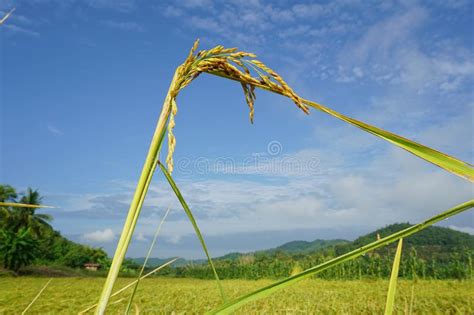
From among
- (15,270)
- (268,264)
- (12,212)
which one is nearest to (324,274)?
(268,264)

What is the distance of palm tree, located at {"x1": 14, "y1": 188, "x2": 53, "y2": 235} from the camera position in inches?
1086

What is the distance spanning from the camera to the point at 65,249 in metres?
18.8

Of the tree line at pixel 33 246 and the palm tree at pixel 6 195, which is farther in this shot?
the palm tree at pixel 6 195

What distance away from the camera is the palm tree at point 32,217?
2758 centimetres

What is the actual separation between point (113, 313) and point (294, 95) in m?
2.80

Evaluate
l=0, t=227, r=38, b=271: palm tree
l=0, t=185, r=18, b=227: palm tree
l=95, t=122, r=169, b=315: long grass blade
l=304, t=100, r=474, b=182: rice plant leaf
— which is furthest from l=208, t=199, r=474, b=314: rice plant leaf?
l=0, t=185, r=18, b=227: palm tree

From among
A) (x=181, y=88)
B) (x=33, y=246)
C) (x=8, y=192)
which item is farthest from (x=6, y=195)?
(x=181, y=88)

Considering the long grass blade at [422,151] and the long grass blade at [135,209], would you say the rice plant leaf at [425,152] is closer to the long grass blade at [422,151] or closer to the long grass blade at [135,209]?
the long grass blade at [422,151]

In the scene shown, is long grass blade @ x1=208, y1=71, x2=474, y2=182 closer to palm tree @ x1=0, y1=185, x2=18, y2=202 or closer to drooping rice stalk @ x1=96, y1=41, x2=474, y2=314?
drooping rice stalk @ x1=96, y1=41, x2=474, y2=314

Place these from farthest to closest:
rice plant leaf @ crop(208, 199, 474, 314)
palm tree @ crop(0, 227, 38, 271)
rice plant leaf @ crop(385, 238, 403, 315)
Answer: palm tree @ crop(0, 227, 38, 271), rice plant leaf @ crop(385, 238, 403, 315), rice plant leaf @ crop(208, 199, 474, 314)

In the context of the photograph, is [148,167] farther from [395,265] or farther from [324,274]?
[324,274]

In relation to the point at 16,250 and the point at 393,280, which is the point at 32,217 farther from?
the point at 393,280

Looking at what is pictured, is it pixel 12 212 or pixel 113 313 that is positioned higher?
pixel 12 212

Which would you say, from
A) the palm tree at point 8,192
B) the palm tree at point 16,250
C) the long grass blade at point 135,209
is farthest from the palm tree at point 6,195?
the long grass blade at point 135,209
